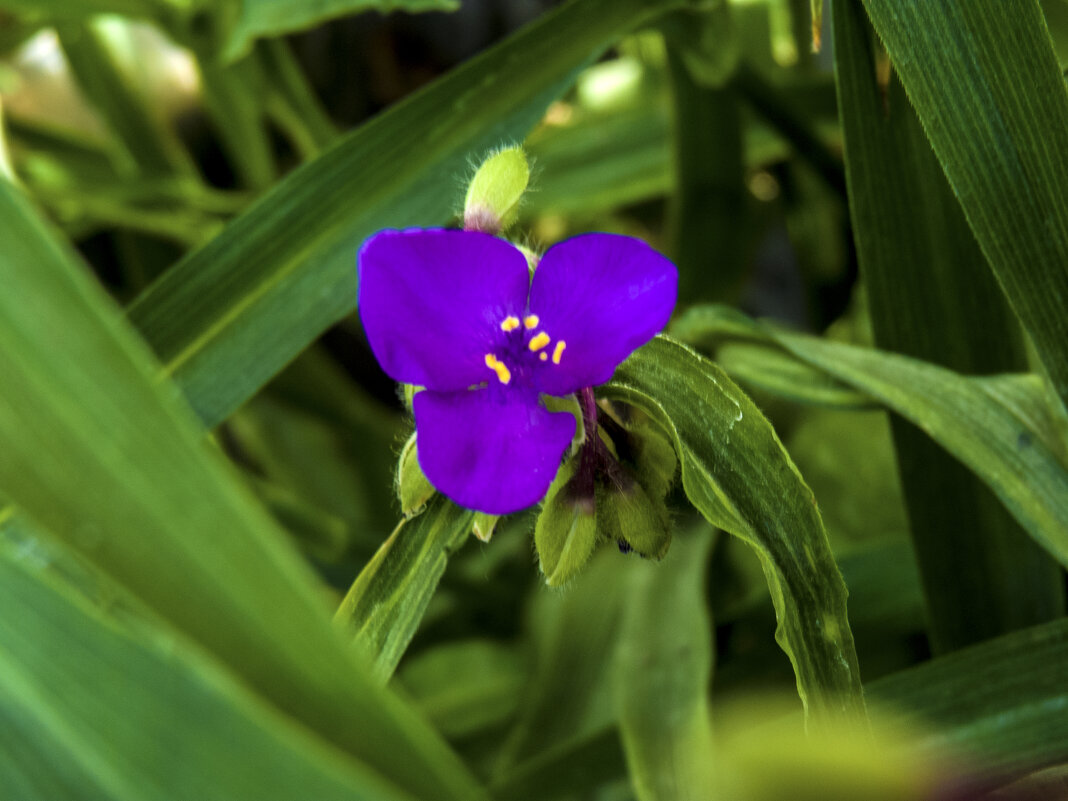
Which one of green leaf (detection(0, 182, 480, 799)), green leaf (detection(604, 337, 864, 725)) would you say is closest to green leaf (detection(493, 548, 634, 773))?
green leaf (detection(604, 337, 864, 725))

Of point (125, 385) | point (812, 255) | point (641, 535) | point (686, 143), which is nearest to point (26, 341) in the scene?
point (125, 385)

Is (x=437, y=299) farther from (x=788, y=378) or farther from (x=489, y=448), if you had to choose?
(x=788, y=378)

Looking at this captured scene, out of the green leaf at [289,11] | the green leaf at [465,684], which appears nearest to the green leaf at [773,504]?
the green leaf at [289,11]

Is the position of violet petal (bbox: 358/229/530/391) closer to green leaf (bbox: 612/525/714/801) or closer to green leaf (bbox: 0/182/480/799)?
green leaf (bbox: 0/182/480/799)

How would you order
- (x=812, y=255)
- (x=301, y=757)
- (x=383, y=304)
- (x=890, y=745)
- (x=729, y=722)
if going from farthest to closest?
(x=812, y=255)
(x=729, y=722)
(x=890, y=745)
(x=383, y=304)
(x=301, y=757)

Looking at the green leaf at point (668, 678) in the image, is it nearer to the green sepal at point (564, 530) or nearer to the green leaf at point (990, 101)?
the green sepal at point (564, 530)

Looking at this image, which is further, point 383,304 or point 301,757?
point 383,304

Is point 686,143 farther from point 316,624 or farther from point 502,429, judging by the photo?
point 316,624
